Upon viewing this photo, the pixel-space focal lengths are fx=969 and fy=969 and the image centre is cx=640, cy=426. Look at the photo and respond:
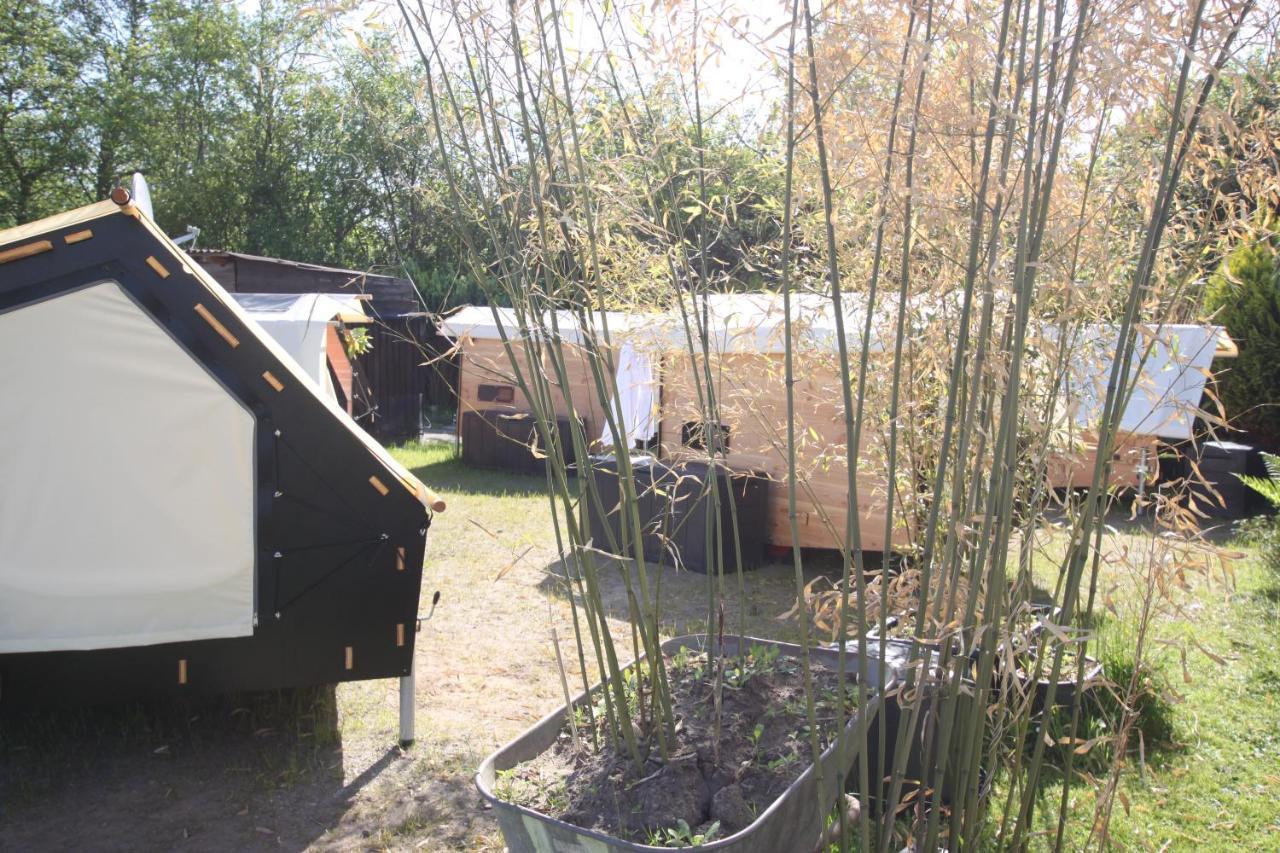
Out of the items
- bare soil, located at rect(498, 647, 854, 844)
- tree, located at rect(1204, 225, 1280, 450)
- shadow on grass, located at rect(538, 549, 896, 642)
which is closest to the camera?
bare soil, located at rect(498, 647, 854, 844)

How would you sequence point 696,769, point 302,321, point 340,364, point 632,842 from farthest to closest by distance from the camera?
point 340,364, point 302,321, point 696,769, point 632,842

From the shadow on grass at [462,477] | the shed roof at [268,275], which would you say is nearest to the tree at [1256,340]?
the shadow on grass at [462,477]

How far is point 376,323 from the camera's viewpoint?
15156 mm

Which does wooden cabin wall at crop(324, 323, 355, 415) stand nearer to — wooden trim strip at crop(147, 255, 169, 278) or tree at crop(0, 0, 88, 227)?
wooden trim strip at crop(147, 255, 169, 278)

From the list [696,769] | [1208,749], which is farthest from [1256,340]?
[696,769]

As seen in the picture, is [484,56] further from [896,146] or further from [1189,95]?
[1189,95]

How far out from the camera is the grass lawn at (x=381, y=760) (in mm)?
3709

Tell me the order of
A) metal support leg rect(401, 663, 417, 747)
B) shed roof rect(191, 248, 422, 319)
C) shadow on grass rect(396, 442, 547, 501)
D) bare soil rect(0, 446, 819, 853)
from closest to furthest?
bare soil rect(0, 446, 819, 853), metal support leg rect(401, 663, 417, 747), shadow on grass rect(396, 442, 547, 501), shed roof rect(191, 248, 422, 319)

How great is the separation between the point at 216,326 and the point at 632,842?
2696 millimetres

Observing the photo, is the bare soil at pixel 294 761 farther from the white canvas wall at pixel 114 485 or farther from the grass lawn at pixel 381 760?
the white canvas wall at pixel 114 485

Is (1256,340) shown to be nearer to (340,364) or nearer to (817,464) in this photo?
(817,464)

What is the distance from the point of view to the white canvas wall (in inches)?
146

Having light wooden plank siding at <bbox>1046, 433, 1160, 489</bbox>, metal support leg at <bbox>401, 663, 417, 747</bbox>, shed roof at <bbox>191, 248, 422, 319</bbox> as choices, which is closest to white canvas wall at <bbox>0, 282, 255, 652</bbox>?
metal support leg at <bbox>401, 663, 417, 747</bbox>

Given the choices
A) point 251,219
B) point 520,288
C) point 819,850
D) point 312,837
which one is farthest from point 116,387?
point 251,219
